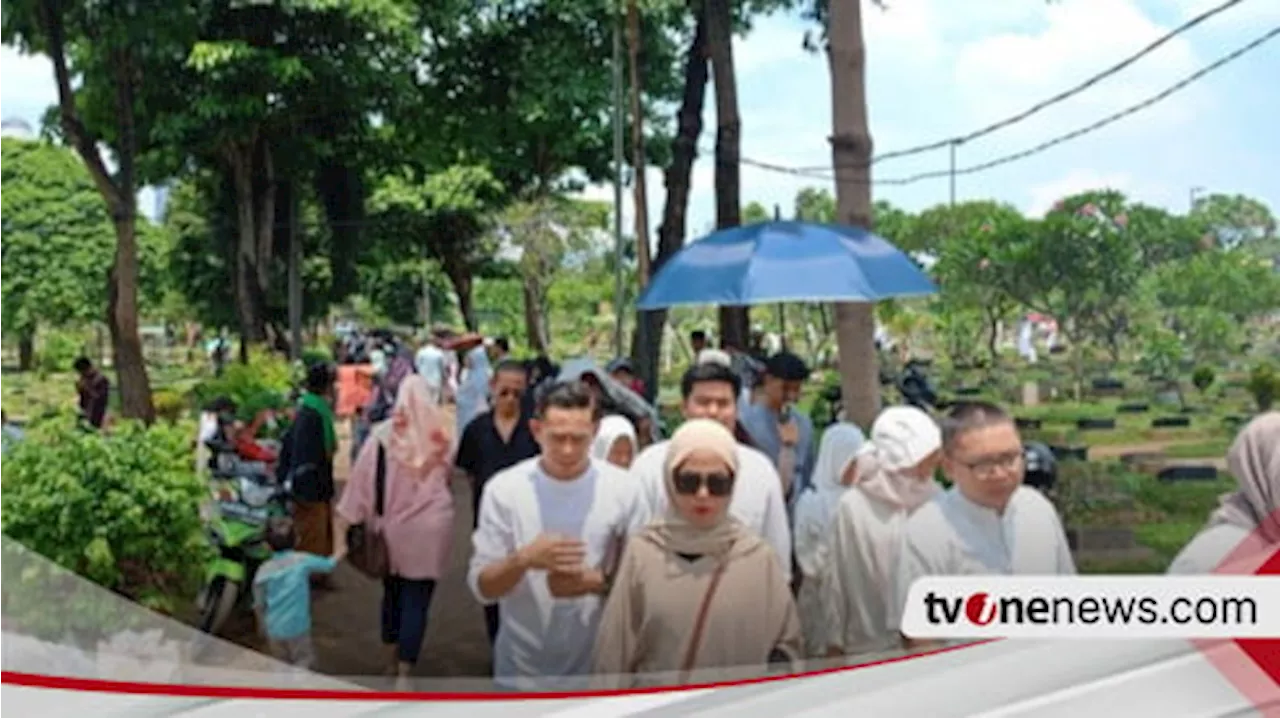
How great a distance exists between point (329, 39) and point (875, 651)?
3.96ft

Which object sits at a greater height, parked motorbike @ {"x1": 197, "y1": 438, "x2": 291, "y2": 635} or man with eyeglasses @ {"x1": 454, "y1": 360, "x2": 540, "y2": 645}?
Result: man with eyeglasses @ {"x1": 454, "y1": 360, "x2": 540, "y2": 645}

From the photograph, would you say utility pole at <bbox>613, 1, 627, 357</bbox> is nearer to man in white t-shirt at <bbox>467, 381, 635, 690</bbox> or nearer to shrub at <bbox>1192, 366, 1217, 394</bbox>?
man in white t-shirt at <bbox>467, 381, 635, 690</bbox>

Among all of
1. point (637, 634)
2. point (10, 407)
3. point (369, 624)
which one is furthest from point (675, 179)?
point (10, 407)

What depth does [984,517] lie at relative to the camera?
1.91 m

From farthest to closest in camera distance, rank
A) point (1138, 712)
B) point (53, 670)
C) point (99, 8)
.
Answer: point (1138, 712) < point (53, 670) < point (99, 8)

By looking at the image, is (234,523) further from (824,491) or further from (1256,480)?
(1256,480)

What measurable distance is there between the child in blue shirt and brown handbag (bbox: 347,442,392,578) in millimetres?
62

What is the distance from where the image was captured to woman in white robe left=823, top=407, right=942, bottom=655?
1922 millimetres

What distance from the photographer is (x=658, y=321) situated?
188 centimetres

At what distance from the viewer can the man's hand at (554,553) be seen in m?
1.90

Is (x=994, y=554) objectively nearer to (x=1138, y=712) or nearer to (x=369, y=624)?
(x=1138, y=712)

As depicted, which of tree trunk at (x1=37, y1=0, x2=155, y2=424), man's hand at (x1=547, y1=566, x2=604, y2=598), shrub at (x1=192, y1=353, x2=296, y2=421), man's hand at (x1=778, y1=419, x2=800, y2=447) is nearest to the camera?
tree trunk at (x1=37, y1=0, x2=155, y2=424)

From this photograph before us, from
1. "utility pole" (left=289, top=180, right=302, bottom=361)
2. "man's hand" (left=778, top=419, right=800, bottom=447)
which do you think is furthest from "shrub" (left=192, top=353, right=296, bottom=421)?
"man's hand" (left=778, top=419, right=800, bottom=447)

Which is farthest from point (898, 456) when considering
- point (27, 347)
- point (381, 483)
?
point (27, 347)
